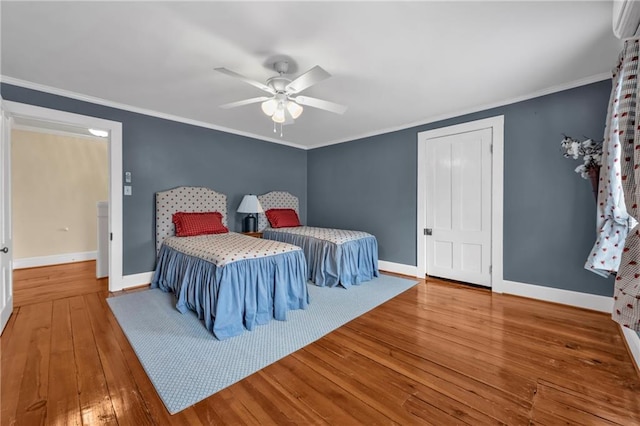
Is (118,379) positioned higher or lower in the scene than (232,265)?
lower

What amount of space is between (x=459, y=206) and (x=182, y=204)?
3.92 meters

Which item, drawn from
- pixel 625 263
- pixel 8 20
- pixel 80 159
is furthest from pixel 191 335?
pixel 80 159

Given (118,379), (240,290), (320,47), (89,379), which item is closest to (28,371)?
(89,379)

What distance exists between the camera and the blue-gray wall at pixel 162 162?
3338 millimetres

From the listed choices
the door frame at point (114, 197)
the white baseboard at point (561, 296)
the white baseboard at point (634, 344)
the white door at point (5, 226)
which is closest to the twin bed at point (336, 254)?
the white baseboard at point (561, 296)

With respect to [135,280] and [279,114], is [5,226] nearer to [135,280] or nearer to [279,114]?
[135,280]

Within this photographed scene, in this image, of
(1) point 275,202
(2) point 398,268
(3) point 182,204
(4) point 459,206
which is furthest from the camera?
(1) point 275,202

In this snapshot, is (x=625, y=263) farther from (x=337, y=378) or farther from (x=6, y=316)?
(x=6, y=316)

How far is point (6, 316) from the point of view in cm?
242

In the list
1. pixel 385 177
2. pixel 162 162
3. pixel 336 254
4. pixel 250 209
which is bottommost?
pixel 336 254

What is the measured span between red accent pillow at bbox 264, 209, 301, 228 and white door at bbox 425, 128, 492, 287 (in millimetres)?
2362

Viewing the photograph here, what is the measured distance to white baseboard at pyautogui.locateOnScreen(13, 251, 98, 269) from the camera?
4.36 meters

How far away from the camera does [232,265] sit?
2355 millimetres

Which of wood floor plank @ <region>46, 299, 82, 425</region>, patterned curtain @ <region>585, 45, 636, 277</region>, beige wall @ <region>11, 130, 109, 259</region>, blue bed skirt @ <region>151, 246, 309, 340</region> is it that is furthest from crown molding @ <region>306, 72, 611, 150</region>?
beige wall @ <region>11, 130, 109, 259</region>
